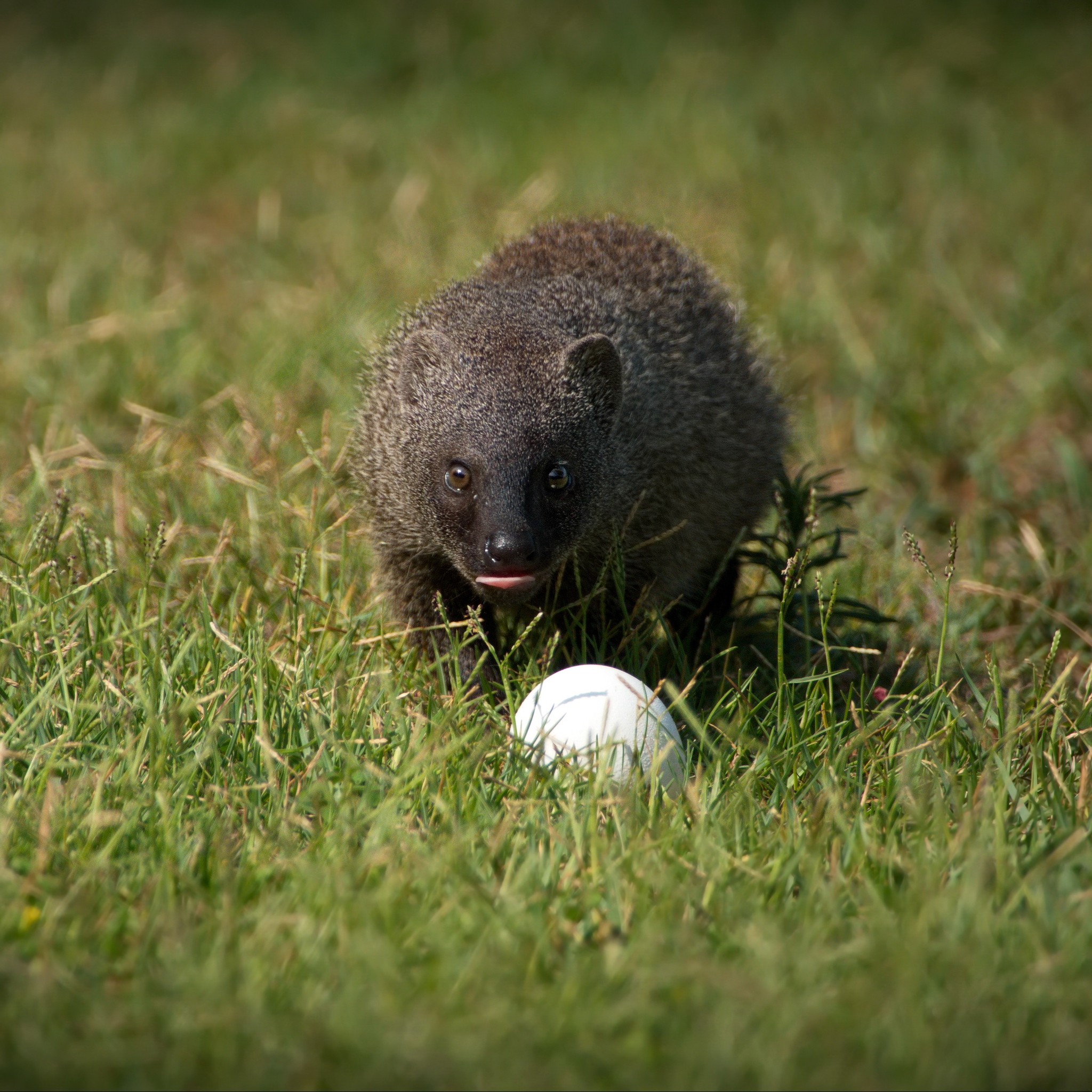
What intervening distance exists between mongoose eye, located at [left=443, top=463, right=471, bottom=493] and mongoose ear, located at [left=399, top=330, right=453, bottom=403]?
28 cm

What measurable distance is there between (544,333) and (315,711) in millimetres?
1309

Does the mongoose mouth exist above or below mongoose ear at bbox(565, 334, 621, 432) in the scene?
below

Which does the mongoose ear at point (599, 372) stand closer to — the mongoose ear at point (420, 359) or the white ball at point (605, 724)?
the mongoose ear at point (420, 359)

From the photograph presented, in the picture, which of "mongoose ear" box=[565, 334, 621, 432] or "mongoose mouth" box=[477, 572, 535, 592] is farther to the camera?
"mongoose ear" box=[565, 334, 621, 432]

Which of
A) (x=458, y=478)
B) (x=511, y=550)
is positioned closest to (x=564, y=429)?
(x=458, y=478)

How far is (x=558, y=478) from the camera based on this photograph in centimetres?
362

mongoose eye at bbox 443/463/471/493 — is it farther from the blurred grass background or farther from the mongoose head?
the blurred grass background

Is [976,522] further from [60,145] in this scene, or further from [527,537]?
[60,145]

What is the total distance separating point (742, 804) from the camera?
3020 millimetres

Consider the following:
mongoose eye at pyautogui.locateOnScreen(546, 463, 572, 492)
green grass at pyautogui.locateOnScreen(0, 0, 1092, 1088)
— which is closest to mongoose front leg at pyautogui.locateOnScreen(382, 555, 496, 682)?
green grass at pyautogui.locateOnScreen(0, 0, 1092, 1088)

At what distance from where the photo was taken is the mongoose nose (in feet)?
10.9

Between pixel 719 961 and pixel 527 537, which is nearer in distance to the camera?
pixel 719 961

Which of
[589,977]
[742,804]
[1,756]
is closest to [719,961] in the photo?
[589,977]

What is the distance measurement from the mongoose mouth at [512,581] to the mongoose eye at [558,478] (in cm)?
32
